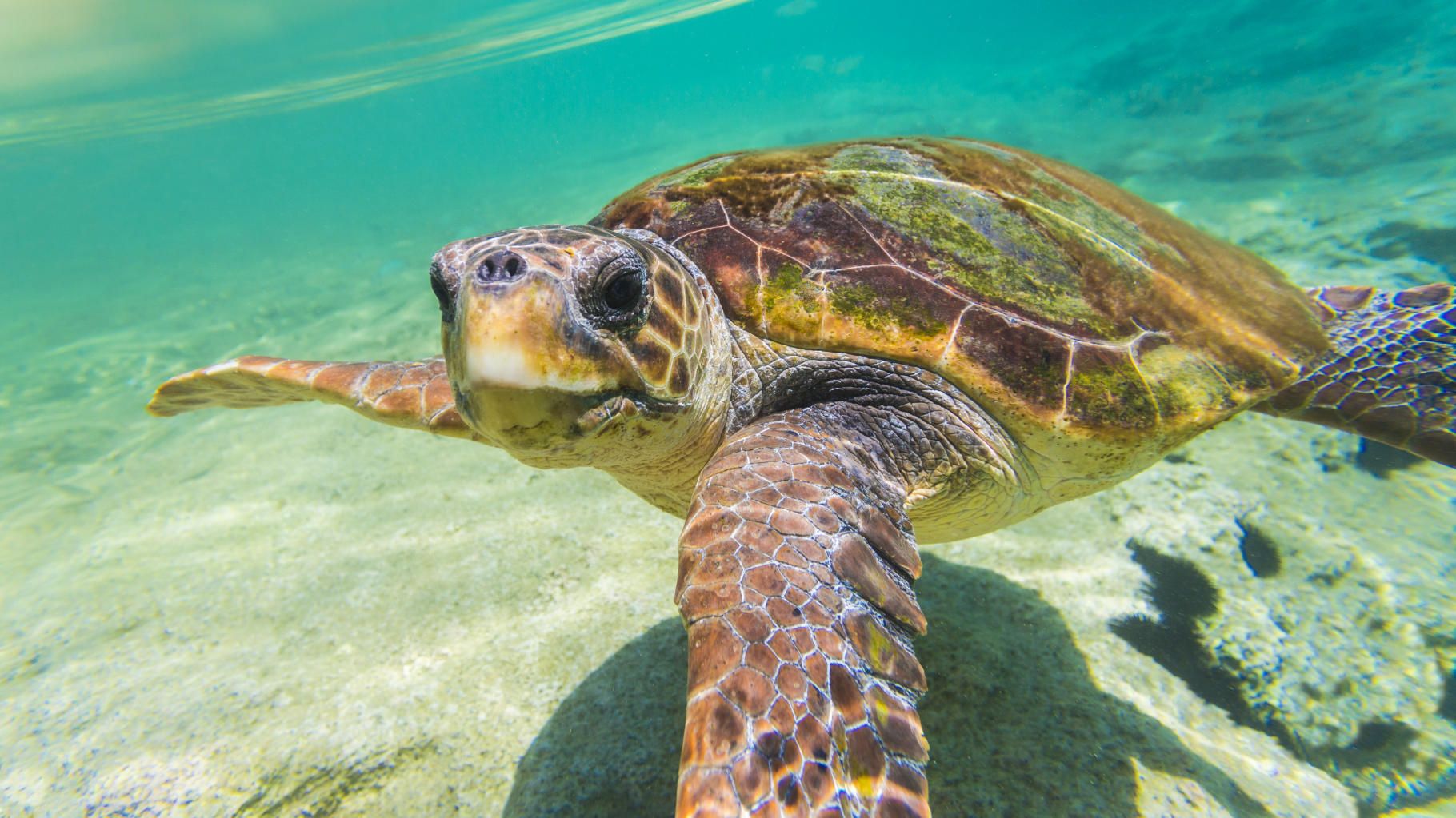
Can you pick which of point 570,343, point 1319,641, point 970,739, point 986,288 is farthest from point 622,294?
point 1319,641

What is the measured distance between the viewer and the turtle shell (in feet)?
5.62

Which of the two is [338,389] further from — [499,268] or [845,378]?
[845,378]

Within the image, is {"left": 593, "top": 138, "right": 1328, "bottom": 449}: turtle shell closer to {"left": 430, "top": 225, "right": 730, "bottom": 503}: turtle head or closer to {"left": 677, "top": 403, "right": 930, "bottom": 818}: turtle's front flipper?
{"left": 430, "top": 225, "right": 730, "bottom": 503}: turtle head

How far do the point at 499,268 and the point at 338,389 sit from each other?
137 cm

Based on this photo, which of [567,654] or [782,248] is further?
[567,654]

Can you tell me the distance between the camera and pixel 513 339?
1108 mm

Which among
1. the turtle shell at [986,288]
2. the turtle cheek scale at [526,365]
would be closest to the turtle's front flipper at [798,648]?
the turtle cheek scale at [526,365]

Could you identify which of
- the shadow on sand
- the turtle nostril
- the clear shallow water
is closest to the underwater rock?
the clear shallow water

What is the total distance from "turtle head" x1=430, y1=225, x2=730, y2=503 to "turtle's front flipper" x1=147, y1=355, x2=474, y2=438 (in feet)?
2.07

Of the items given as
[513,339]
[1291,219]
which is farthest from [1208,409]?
[1291,219]

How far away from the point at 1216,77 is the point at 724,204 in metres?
22.9

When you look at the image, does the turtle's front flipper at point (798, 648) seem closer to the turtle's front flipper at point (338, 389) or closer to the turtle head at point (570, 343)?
the turtle head at point (570, 343)

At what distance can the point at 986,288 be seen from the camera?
1.80 meters

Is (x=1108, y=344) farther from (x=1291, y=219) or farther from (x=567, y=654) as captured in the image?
(x=1291, y=219)
